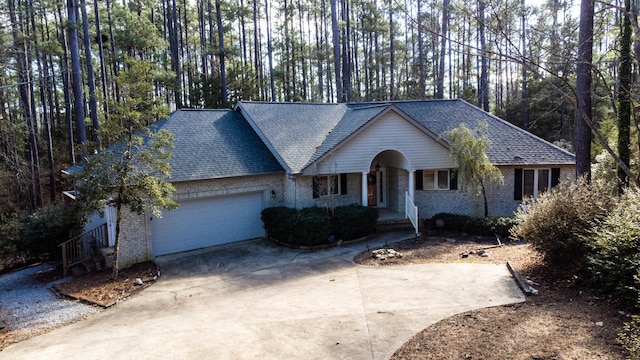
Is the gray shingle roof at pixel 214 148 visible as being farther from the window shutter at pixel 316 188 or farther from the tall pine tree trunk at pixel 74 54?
the tall pine tree trunk at pixel 74 54

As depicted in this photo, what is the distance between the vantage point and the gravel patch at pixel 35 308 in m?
8.92

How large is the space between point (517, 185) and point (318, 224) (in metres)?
9.59

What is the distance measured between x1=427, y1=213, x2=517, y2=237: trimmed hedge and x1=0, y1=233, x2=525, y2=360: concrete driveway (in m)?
4.70

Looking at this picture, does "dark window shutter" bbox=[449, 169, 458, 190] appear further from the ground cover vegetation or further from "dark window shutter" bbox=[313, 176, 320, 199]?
the ground cover vegetation

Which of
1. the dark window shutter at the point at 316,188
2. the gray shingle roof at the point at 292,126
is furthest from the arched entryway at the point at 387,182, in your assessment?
the gray shingle roof at the point at 292,126

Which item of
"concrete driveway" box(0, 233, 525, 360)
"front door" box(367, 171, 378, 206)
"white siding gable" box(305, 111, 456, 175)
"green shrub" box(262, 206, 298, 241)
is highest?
"white siding gable" box(305, 111, 456, 175)

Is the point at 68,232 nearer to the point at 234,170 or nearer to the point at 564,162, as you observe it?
the point at 234,170

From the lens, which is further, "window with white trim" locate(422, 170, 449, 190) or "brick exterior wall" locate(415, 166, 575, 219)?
"window with white trim" locate(422, 170, 449, 190)

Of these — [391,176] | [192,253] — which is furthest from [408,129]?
[192,253]

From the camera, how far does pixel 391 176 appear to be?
18.8 metres

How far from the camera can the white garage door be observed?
13883 mm

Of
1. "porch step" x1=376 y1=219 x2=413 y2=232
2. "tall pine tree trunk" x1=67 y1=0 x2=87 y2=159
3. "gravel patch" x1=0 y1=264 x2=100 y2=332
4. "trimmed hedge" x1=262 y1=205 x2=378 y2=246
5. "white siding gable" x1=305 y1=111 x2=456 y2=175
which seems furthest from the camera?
"tall pine tree trunk" x1=67 y1=0 x2=87 y2=159

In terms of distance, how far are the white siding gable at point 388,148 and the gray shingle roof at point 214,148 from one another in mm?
2583

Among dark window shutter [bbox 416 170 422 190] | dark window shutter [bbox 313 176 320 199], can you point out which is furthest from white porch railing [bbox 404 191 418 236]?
dark window shutter [bbox 313 176 320 199]
